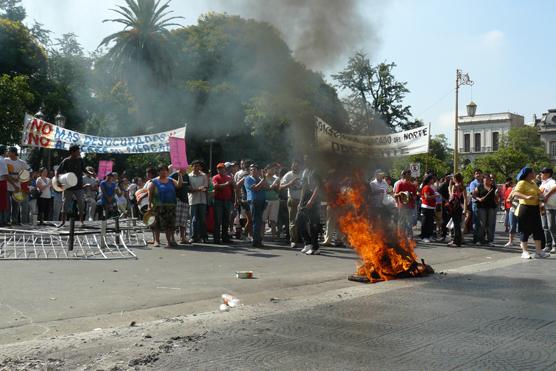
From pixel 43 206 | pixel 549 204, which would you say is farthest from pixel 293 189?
pixel 43 206

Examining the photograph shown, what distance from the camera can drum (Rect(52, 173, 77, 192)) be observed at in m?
A: 10.7

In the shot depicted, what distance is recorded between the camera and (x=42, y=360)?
13.4ft

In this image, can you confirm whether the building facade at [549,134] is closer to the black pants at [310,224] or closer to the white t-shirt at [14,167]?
the black pants at [310,224]

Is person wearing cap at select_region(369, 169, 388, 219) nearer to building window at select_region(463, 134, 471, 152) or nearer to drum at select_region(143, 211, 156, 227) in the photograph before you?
drum at select_region(143, 211, 156, 227)

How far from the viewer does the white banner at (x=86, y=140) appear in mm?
15055

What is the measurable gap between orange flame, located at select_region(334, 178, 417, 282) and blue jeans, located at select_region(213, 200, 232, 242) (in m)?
4.16

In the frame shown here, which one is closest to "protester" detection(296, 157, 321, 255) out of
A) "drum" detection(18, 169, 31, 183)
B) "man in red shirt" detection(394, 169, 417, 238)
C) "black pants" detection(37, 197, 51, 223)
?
"man in red shirt" detection(394, 169, 417, 238)

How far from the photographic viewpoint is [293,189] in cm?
1270

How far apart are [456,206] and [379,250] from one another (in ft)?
20.9

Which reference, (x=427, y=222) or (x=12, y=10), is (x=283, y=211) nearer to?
(x=427, y=222)

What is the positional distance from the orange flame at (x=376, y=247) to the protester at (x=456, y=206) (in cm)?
557

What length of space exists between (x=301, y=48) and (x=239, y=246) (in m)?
4.28

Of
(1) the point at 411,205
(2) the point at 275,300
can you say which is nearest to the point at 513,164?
(1) the point at 411,205

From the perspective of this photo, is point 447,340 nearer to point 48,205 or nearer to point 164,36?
point 48,205
